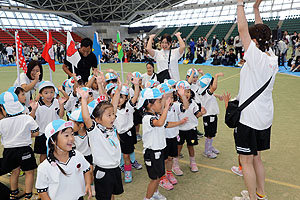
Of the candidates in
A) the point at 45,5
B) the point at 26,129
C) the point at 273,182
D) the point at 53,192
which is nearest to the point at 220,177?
the point at 273,182

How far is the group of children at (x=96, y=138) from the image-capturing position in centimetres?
237

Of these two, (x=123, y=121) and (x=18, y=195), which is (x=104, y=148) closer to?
(x=123, y=121)

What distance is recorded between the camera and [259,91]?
255 centimetres

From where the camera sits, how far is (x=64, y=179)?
2.36 meters

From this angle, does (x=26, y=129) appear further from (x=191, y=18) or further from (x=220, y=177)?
(x=191, y=18)

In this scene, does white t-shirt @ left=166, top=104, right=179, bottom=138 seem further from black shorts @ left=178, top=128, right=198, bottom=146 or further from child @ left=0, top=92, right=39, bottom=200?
child @ left=0, top=92, right=39, bottom=200

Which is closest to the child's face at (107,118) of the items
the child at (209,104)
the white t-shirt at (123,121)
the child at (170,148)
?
the child at (170,148)

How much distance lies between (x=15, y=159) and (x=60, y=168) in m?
1.25

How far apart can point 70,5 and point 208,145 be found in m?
39.1

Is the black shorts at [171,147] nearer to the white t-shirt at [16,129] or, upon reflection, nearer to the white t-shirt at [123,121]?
the white t-shirt at [123,121]

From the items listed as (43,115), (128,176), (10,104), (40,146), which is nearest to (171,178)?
(128,176)

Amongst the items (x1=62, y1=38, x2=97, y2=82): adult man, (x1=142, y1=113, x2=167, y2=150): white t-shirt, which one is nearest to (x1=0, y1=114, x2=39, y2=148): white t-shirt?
(x1=142, y1=113, x2=167, y2=150): white t-shirt

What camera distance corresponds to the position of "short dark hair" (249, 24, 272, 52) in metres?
2.54

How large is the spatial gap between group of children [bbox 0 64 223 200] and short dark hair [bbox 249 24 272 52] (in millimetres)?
1155
